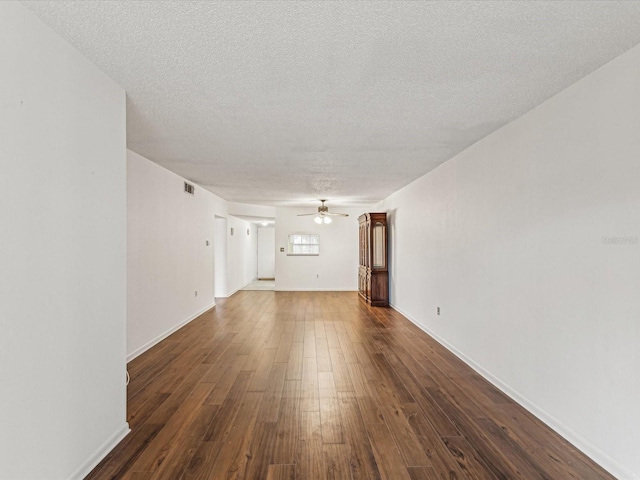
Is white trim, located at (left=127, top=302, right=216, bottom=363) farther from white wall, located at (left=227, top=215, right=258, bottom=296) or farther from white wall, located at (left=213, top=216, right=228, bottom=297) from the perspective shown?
white wall, located at (left=227, top=215, right=258, bottom=296)

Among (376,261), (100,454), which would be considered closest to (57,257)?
(100,454)

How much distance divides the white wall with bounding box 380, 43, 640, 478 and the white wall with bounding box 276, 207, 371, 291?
5.75 meters

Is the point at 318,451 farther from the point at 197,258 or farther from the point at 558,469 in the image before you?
the point at 197,258

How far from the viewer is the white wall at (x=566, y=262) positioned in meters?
1.96

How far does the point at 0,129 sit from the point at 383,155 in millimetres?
3488

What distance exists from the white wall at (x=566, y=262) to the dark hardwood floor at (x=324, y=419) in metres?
0.26

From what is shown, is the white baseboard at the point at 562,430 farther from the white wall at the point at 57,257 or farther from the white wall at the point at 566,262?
the white wall at the point at 57,257

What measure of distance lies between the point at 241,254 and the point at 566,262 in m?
9.07

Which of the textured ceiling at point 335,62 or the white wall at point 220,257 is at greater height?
the textured ceiling at point 335,62

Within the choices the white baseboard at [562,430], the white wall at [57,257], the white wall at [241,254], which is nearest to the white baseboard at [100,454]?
the white wall at [57,257]

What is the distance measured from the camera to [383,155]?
413 cm

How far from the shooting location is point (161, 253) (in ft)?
15.4

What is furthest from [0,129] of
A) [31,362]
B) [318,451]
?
[318,451]

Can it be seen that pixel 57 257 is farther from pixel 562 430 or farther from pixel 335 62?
pixel 562 430
